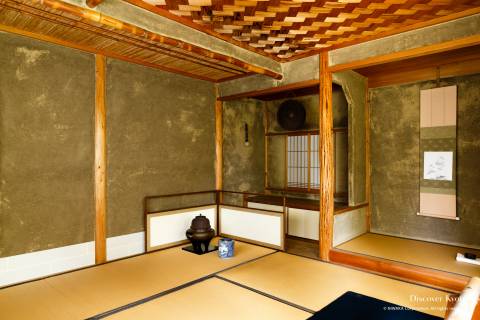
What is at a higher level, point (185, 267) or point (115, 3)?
point (115, 3)

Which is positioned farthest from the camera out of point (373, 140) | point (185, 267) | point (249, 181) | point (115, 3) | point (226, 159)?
point (249, 181)

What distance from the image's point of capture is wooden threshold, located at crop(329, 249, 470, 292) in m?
2.76

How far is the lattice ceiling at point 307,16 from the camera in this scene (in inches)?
104

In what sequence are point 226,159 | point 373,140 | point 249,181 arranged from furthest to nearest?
point 249,181 < point 226,159 < point 373,140

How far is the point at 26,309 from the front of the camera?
7.74 feet

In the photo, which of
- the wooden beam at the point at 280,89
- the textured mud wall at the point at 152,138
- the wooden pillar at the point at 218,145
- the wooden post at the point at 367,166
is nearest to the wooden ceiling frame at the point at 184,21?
the wooden beam at the point at 280,89

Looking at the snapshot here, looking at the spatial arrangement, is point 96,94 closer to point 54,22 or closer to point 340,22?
point 54,22

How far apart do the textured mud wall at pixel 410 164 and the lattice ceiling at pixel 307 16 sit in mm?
1574

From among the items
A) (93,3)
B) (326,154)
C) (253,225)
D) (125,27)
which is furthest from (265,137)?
(93,3)

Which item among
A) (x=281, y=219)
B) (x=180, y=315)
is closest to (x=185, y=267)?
(x=180, y=315)

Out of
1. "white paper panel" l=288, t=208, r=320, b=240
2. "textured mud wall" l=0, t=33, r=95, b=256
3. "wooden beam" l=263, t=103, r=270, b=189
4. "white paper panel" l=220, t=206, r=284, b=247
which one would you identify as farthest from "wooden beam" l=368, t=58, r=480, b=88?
"textured mud wall" l=0, t=33, r=95, b=256

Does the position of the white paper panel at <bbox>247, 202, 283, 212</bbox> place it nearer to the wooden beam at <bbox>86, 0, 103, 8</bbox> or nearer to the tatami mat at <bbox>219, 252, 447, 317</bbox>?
the tatami mat at <bbox>219, 252, 447, 317</bbox>

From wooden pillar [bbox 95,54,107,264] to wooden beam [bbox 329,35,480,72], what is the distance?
273cm

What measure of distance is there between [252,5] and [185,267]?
2698 millimetres
